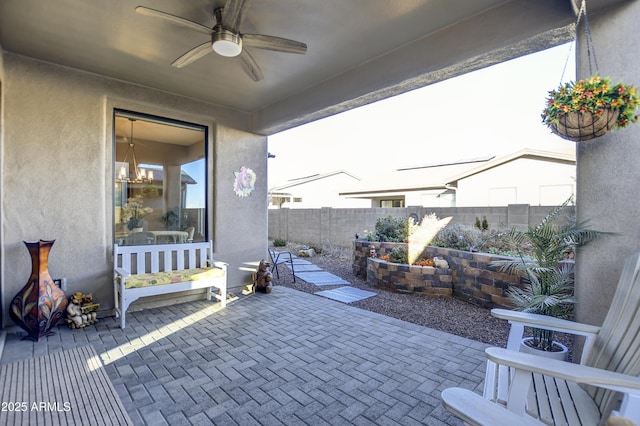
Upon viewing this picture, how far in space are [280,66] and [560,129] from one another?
2.76 metres

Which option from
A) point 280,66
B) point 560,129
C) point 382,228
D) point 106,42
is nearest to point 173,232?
point 106,42

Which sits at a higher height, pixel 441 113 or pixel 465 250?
pixel 441 113

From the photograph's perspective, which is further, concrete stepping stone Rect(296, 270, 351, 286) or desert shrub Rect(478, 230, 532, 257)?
concrete stepping stone Rect(296, 270, 351, 286)

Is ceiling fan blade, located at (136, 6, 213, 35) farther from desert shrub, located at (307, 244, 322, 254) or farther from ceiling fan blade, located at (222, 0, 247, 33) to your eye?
desert shrub, located at (307, 244, 322, 254)

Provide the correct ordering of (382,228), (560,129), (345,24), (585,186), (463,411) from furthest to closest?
(382,228)
(345,24)
(585,186)
(560,129)
(463,411)

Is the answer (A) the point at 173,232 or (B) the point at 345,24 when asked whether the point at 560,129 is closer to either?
(B) the point at 345,24

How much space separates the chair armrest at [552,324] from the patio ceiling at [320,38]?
82.0 inches

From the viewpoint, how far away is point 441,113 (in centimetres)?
1534

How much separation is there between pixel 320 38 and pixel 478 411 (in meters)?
3.08

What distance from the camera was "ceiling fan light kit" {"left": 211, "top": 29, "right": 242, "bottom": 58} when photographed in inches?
99.9

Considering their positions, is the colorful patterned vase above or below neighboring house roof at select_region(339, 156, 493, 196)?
below

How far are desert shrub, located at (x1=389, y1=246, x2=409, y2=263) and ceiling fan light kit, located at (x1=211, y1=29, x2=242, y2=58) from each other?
13.8 ft

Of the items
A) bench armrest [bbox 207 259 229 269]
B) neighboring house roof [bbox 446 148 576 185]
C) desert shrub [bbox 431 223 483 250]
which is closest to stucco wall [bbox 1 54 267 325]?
bench armrest [bbox 207 259 229 269]

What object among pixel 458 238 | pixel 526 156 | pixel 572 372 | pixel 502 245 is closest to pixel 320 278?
pixel 458 238
